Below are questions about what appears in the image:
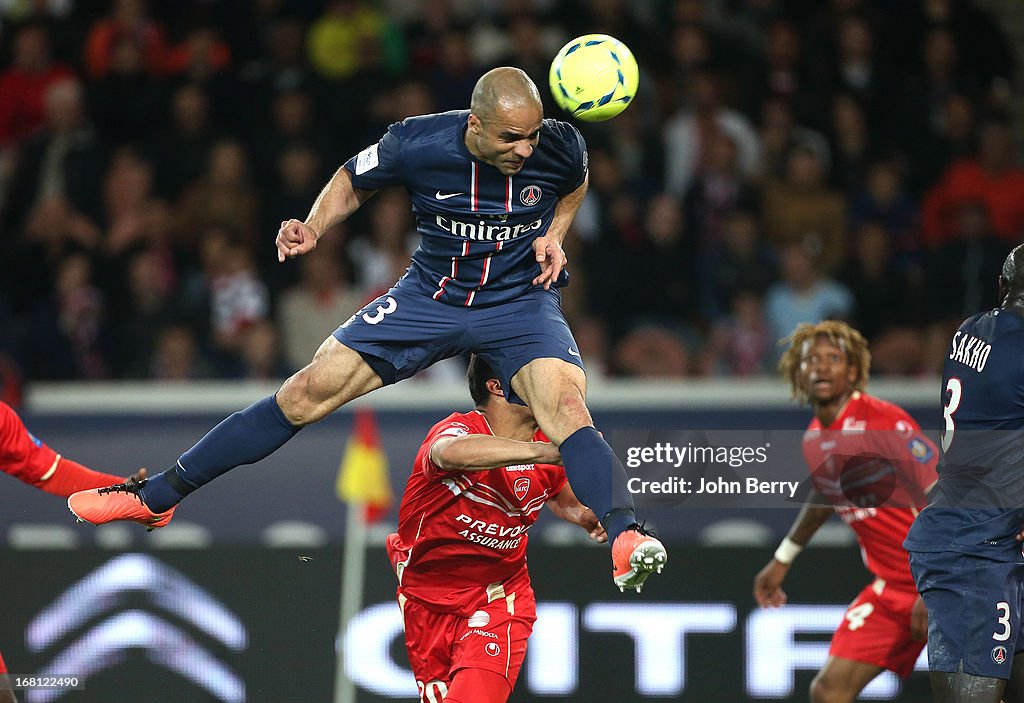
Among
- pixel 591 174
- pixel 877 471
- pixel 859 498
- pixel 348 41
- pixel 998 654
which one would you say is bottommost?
pixel 998 654

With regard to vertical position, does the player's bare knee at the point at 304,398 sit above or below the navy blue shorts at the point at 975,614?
above

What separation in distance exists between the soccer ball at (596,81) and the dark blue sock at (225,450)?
1588mm

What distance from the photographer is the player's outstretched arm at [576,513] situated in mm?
5734

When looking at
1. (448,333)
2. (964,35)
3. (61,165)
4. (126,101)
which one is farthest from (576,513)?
(964,35)

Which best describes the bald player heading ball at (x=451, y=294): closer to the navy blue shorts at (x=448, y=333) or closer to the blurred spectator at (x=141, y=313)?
the navy blue shorts at (x=448, y=333)

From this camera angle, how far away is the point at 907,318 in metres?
9.56

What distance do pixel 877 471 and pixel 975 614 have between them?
124 cm

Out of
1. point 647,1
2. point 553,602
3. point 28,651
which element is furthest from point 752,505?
point 647,1

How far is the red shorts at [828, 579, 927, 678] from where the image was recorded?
6566mm

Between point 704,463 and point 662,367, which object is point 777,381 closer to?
point 662,367

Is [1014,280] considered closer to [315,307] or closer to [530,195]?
[530,195]

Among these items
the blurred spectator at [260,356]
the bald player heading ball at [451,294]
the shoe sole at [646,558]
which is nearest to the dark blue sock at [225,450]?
the bald player heading ball at [451,294]

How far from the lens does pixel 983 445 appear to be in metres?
5.38

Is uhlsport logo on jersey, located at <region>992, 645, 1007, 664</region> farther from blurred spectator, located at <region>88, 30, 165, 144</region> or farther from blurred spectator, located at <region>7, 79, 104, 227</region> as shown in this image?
blurred spectator, located at <region>88, 30, 165, 144</region>
